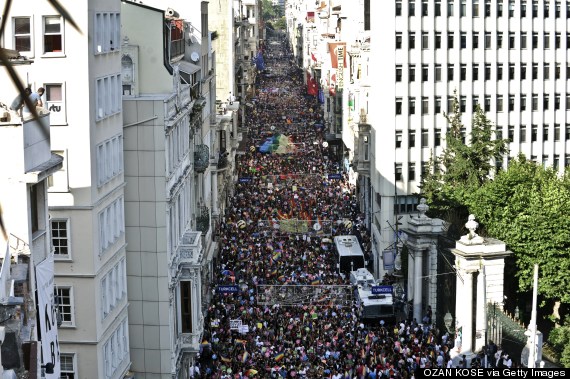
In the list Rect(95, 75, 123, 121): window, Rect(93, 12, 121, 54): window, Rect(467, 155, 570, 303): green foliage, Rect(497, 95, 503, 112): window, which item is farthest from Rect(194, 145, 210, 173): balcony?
Rect(497, 95, 503, 112): window

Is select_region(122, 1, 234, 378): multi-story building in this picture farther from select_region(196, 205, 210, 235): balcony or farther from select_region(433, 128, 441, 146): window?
select_region(433, 128, 441, 146): window

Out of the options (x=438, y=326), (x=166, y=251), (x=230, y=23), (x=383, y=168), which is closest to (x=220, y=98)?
(x=230, y=23)

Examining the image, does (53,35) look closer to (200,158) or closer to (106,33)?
(106,33)

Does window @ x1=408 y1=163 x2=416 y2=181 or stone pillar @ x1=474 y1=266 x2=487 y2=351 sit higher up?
window @ x1=408 y1=163 x2=416 y2=181

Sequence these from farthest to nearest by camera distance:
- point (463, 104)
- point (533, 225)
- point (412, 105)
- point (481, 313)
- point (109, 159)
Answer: point (463, 104), point (412, 105), point (533, 225), point (481, 313), point (109, 159)

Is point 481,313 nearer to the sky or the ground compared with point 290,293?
nearer to the sky

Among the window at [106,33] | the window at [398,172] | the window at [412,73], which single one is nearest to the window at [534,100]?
the window at [412,73]

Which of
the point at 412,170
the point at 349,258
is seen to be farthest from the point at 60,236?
the point at 412,170
